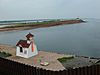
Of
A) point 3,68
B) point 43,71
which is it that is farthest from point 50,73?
point 3,68

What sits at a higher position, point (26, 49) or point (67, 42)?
point (26, 49)

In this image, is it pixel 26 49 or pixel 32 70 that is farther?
pixel 26 49

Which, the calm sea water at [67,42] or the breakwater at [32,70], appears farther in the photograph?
the calm sea water at [67,42]

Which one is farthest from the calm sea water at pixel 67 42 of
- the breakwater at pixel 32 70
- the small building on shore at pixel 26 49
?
the breakwater at pixel 32 70

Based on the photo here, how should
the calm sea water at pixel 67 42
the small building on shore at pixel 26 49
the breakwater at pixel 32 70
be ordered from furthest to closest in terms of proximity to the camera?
the calm sea water at pixel 67 42
the small building on shore at pixel 26 49
the breakwater at pixel 32 70

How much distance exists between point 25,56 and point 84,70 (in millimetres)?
16228

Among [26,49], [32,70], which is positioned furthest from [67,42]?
[32,70]

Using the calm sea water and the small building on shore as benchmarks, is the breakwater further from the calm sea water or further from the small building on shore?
the calm sea water

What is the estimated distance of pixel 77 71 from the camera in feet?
54.9

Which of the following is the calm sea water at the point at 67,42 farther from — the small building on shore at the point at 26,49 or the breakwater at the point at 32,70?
the breakwater at the point at 32,70

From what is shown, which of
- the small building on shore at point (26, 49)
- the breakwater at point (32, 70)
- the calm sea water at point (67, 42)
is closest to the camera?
the breakwater at point (32, 70)

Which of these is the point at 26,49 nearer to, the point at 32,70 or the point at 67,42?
the point at 32,70

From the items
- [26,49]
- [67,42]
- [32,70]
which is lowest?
[67,42]

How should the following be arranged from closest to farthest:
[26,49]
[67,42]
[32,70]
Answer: [32,70], [26,49], [67,42]
